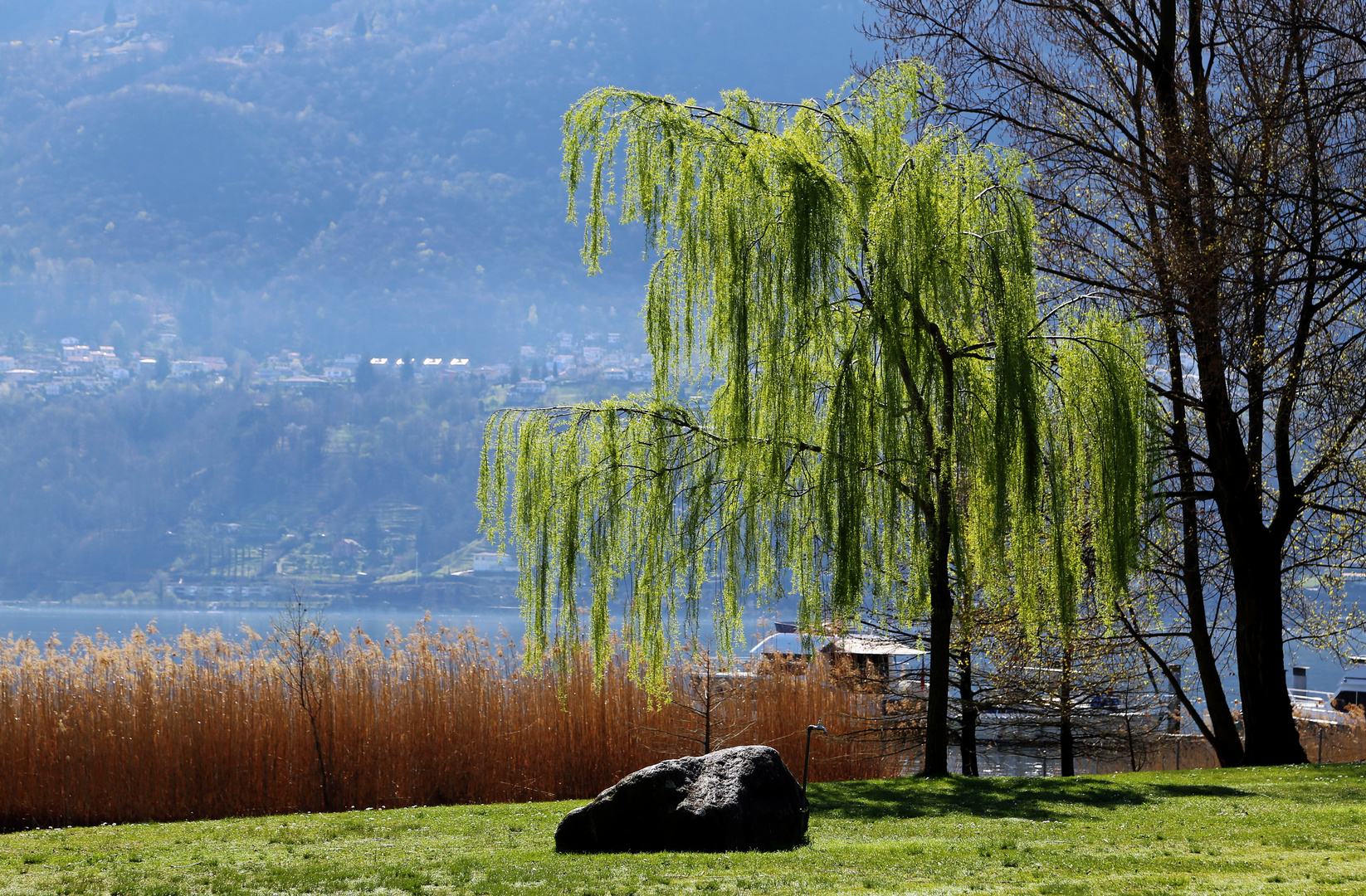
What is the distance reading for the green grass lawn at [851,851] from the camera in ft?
18.5

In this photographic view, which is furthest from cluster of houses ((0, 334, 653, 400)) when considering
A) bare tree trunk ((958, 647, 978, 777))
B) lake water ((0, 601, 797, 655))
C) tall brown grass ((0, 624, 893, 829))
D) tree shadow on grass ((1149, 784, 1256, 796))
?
tree shadow on grass ((1149, 784, 1256, 796))

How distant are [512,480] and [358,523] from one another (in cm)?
14069

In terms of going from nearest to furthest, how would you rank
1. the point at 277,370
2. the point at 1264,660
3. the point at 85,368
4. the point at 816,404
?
the point at 816,404
the point at 1264,660
the point at 85,368
the point at 277,370

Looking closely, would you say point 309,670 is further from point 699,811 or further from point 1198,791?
point 1198,791

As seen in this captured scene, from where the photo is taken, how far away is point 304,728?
11.2 m

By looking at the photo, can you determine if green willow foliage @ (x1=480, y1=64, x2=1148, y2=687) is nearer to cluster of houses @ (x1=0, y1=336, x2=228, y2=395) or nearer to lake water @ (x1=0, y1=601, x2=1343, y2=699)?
lake water @ (x1=0, y1=601, x2=1343, y2=699)

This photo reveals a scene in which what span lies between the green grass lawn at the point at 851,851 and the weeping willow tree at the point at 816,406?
5.68 feet

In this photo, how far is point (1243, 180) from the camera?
10797mm

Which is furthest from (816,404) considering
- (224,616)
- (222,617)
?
(224,616)

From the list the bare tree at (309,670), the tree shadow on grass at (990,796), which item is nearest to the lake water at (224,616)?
the bare tree at (309,670)

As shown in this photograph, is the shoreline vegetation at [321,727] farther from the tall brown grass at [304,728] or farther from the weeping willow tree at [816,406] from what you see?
the weeping willow tree at [816,406]

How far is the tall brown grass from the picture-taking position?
34.5 ft

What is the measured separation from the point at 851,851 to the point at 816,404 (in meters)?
4.62

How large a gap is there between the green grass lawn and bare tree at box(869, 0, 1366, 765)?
379cm
